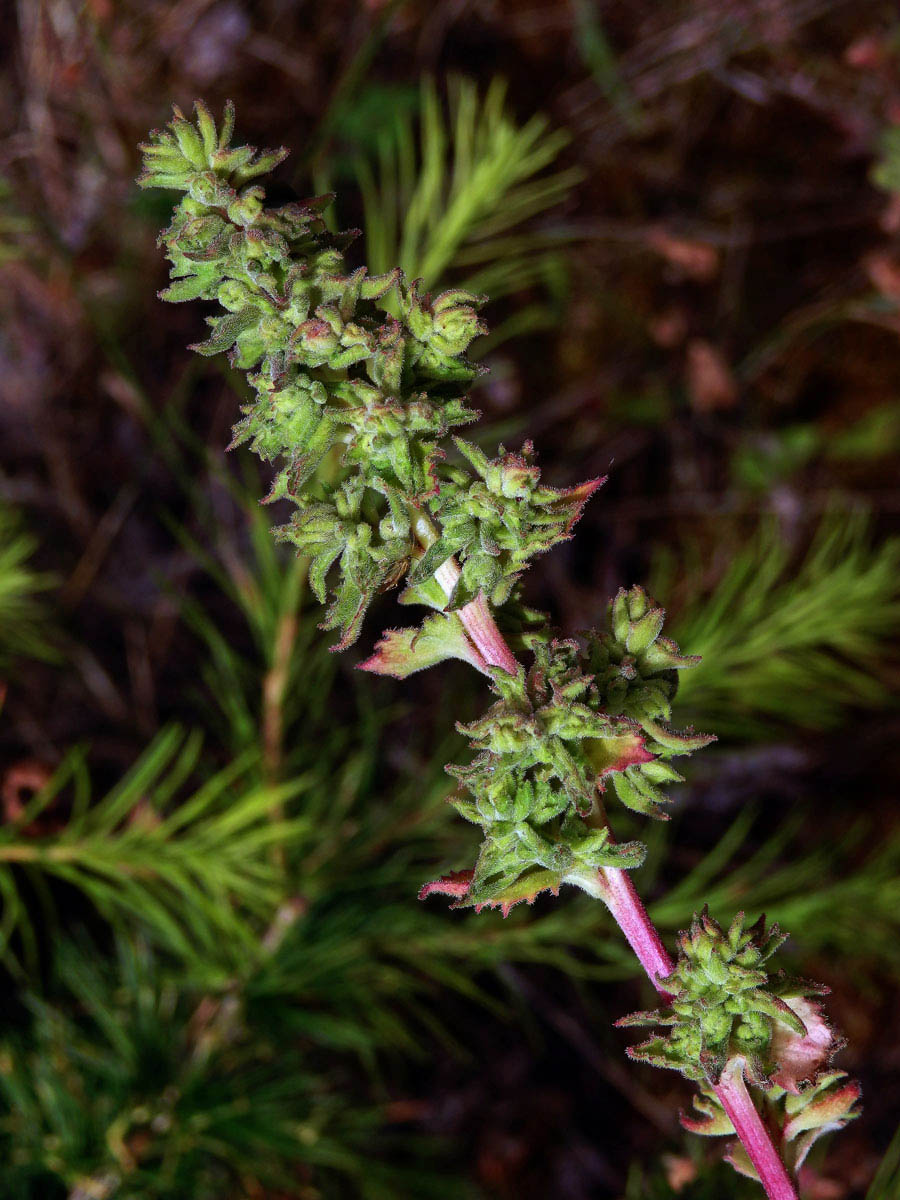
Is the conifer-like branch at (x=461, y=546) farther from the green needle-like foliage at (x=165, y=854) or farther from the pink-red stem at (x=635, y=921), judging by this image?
the green needle-like foliage at (x=165, y=854)

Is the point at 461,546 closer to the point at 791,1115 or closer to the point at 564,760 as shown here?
the point at 564,760

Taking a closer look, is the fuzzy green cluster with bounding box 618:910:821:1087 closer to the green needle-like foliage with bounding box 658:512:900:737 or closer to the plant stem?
the plant stem

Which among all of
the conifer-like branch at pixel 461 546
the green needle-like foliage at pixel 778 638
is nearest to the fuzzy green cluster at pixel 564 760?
the conifer-like branch at pixel 461 546

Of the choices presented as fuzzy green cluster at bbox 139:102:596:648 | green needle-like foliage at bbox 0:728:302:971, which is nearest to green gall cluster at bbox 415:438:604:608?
fuzzy green cluster at bbox 139:102:596:648

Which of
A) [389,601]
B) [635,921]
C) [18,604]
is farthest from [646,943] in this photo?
[389,601]

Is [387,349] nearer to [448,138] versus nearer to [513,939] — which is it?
[513,939]

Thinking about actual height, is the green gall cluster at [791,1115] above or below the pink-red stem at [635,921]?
below

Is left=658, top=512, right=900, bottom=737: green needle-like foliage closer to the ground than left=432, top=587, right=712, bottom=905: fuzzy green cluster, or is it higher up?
closer to the ground
